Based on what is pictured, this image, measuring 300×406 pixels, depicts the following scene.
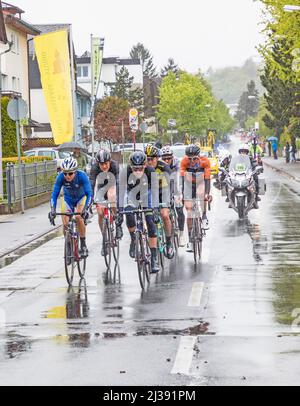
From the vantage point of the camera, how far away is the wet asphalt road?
8070 millimetres

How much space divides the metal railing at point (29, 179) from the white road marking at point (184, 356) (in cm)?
1826

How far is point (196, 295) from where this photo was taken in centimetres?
1234

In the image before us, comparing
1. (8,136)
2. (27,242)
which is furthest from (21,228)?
(8,136)

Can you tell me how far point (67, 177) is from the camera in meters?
14.4

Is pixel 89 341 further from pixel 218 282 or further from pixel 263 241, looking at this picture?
pixel 263 241

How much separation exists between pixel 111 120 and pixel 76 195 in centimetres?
6818

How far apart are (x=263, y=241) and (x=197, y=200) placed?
269 cm

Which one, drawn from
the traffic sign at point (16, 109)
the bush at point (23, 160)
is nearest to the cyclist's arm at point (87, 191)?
the traffic sign at point (16, 109)

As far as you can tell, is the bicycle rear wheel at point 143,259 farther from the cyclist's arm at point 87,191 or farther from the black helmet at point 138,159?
the cyclist's arm at point 87,191

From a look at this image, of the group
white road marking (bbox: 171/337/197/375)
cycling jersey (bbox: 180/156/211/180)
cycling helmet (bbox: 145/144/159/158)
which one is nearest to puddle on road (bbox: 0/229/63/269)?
cycling helmet (bbox: 145/144/159/158)

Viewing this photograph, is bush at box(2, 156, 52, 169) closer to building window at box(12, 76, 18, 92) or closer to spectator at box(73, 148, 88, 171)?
spectator at box(73, 148, 88, 171)

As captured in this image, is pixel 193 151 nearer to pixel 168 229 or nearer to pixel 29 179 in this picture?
pixel 168 229

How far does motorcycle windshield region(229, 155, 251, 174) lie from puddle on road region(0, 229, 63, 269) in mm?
4666

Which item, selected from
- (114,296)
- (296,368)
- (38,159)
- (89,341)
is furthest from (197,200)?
(38,159)
